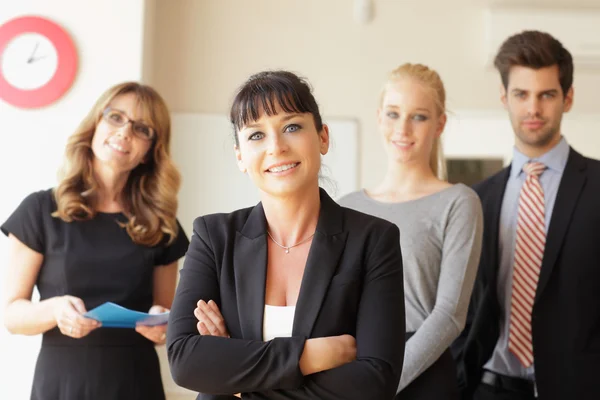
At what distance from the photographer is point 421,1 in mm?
5539

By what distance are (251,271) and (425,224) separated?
0.79 metres

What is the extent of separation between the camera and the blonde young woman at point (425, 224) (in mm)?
2066

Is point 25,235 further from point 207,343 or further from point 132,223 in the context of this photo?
point 207,343

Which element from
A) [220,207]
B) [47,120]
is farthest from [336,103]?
[47,120]

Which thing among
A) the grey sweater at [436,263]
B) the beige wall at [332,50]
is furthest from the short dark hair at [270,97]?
the beige wall at [332,50]

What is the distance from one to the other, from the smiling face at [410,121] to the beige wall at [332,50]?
3.04 metres

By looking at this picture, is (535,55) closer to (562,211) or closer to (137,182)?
(562,211)

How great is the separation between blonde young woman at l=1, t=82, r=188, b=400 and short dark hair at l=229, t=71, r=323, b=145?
99cm

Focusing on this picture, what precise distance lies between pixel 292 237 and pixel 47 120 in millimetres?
3206

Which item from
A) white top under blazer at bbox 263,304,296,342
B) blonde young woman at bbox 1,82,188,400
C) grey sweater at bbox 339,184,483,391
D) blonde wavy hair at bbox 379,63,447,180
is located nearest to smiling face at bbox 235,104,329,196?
white top under blazer at bbox 263,304,296,342

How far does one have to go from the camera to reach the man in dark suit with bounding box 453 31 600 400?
244 centimetres

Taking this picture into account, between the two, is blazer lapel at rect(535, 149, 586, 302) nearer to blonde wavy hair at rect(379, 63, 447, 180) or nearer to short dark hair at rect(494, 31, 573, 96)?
short dark hair at rect(494, 31, 573, 96)

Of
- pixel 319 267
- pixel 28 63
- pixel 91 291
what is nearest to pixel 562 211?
pixel 319 267

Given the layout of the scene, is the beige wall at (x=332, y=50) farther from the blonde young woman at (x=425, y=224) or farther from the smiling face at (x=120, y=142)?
the blonde young woman at (x=425, y=224)
